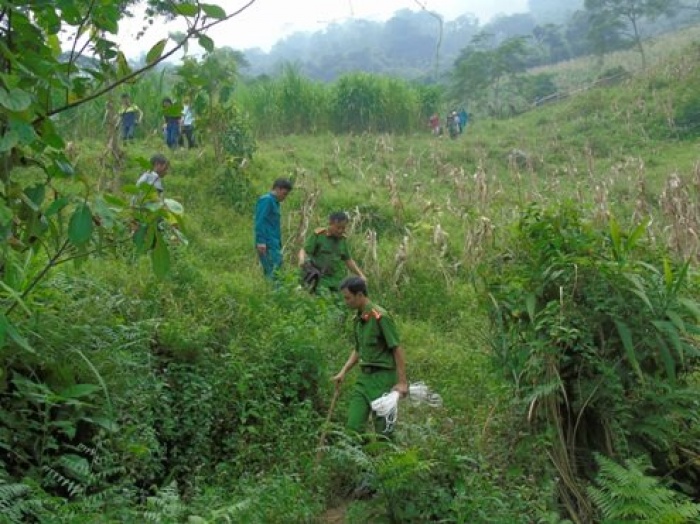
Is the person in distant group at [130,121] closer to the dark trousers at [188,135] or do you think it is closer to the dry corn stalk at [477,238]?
the dark trousers at [188,135]

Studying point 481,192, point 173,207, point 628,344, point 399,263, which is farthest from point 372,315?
point 481,192

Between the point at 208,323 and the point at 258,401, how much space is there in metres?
0.97

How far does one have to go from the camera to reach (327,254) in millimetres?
7770

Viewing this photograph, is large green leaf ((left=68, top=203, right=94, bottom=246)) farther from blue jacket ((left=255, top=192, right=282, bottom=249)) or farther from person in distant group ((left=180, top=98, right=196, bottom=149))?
person in distant group ((left=180, top=98, right=196, bottom=149))

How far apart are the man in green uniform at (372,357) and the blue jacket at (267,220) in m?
2.85

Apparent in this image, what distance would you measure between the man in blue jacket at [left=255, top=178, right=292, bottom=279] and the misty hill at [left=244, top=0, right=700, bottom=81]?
98.8 feet

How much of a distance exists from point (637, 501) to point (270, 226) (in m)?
5.03

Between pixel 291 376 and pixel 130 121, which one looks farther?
pixel 130 121

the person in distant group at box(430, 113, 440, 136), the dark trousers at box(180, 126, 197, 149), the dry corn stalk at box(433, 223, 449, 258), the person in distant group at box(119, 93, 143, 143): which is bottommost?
the person in distant group at box(430, 113, 440, 136)

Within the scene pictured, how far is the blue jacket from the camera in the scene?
820 centimetres

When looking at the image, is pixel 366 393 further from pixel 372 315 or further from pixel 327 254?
pixel 327 254

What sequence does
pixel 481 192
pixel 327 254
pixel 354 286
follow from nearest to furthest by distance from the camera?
1. pixel 354 286
2. pixel 327 254
3. pixel 481 192

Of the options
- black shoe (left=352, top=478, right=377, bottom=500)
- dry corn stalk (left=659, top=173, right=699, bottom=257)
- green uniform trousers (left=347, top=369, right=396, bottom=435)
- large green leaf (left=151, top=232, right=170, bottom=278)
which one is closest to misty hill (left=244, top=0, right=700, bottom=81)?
dry corn stalk (left=659, top=173, right=699, bottom=257)

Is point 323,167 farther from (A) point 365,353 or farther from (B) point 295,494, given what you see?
(B) point 295,494
